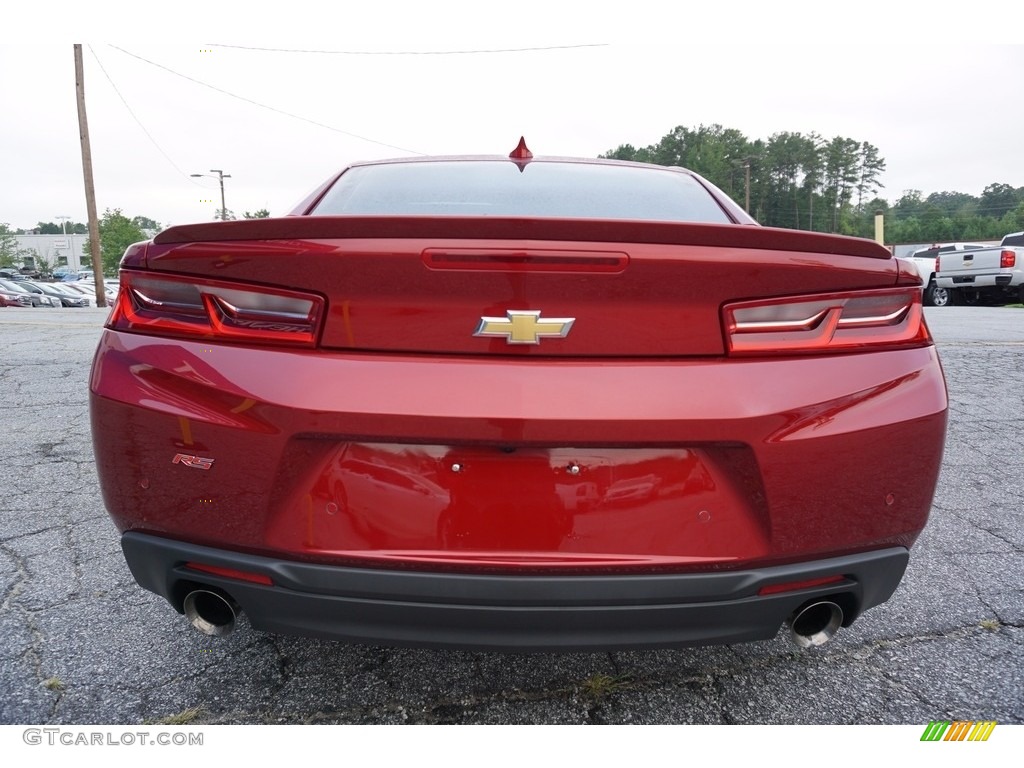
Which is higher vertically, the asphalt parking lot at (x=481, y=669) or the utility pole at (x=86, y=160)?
the utility pole at (x=86, y=160)

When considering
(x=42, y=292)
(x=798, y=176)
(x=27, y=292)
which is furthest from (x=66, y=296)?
(x=798, y=176)

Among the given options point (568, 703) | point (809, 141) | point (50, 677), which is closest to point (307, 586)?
point (568, 703)

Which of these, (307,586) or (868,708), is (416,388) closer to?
(307,586)

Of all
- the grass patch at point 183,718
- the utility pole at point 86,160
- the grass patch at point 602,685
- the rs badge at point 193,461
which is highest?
the utility pole at point 86,160

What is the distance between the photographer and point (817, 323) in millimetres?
1356

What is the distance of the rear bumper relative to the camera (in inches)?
50.5

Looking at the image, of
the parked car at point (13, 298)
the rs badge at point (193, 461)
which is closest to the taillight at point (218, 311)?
the rs badge at point (193, 461)

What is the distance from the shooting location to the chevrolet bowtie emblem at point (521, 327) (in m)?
1.27

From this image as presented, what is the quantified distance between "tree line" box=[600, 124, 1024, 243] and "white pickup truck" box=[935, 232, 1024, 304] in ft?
169
